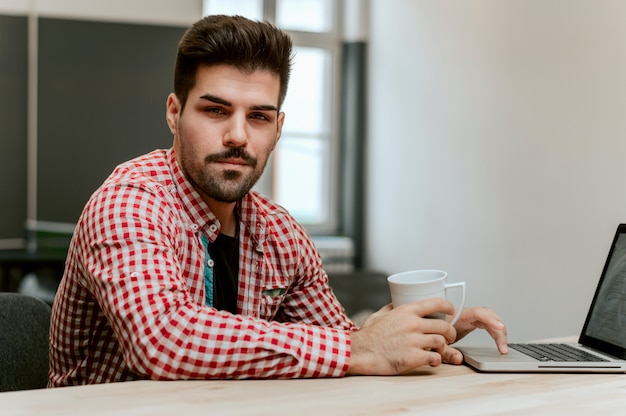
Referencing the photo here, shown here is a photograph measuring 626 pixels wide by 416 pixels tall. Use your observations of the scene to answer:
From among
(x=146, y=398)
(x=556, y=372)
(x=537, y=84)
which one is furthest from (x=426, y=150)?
(x=146, y=398)

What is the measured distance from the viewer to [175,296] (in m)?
1.17

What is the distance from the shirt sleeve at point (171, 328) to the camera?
1111mm

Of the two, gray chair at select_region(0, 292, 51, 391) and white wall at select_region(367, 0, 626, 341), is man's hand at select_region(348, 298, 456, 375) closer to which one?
gray chair at select_region(0, 292, 51, 391)

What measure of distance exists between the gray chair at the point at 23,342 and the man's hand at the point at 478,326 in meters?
0.79

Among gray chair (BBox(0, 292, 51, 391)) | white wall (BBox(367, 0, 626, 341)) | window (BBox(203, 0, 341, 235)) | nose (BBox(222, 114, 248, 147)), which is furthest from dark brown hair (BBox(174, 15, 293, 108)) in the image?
window (BBox(203, 0, 341, 235))

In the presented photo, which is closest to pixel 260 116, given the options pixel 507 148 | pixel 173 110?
pixel 173 110

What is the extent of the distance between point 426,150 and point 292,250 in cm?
277

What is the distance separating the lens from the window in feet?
17.1

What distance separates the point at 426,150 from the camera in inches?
169

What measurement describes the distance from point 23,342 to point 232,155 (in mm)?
535

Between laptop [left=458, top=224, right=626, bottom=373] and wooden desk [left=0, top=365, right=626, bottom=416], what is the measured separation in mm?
49

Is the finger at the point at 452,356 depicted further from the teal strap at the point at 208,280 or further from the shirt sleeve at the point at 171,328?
the teal strap at the point at 208,280

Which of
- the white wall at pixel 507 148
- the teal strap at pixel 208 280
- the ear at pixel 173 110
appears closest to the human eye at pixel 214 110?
the ear at pixel 173 110

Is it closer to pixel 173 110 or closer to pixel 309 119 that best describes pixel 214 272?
pixel 173 110
